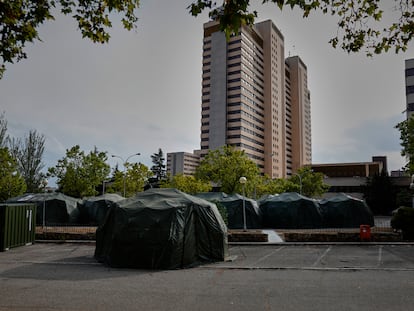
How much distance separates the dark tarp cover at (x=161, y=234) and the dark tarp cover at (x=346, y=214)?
16.1 meters

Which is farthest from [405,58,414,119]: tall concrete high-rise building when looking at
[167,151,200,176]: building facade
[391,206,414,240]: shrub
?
[167,151,200,176]: building facade

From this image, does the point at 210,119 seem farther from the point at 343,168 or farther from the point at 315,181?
the point at 315,181

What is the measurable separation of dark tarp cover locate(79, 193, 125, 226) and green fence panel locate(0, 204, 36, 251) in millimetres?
10732

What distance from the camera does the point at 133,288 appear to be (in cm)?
836

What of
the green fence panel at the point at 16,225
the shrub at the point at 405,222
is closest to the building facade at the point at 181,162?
the green fence panel at the point at 16,225

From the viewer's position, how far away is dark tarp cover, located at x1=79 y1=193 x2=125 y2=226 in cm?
2797

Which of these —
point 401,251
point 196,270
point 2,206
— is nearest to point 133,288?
point 196,270

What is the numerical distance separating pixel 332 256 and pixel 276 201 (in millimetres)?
13155

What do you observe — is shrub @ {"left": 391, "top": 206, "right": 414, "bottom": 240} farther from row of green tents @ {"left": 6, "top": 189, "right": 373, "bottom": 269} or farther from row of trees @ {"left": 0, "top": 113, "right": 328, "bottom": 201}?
row of trees @ {"left": 0, "top": 113, "right": 328, "bottom": 201}

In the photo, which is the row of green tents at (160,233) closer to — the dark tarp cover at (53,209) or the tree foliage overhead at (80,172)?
the dark tarp cover at (53,209)

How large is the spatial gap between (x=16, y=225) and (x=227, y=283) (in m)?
11.5

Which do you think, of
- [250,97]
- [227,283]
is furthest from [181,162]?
[227,283]

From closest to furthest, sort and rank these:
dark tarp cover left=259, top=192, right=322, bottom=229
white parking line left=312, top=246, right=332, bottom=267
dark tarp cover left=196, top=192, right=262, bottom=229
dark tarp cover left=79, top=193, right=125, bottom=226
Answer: white parking line left=312, top=246, right=332, bottom=267 → dark tarp cover left=196, top=192, right=262, bottom=229 → dark tarp cover left=259, top=192, right=322, bottom=229 → dark tarp cover left=79, top=193, right=125, bottom=226

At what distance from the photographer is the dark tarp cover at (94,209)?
28.0 m
